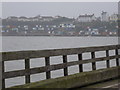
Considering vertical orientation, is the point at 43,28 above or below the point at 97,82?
above

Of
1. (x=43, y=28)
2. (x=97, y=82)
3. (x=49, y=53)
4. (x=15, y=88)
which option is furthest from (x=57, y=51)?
(x=43, y=28)

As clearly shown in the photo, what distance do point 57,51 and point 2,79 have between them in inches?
86.6

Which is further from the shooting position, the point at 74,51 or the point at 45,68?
the point at 74,51

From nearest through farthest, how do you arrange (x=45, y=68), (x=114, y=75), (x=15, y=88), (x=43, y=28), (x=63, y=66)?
1. (x=15, y=88)
2. (x=45, y=68)
3. (x=63, y=66)
4. (x=114, y=75)
5. (x=43, y=28)

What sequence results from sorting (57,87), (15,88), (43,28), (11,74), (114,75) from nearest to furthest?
1. (15,88)
2. (57,87)
3. (11,74)
4. (114,75)
5. (43,28)

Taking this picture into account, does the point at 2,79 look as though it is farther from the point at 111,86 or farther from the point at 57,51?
the point at 111,86

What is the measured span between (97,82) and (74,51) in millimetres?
1320

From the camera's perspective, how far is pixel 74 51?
32.0 feet

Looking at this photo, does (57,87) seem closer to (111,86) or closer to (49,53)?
(49,53)

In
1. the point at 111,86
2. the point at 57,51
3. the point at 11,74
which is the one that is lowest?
the point at 111,86

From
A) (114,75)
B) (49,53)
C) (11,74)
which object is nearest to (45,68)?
(49,53)

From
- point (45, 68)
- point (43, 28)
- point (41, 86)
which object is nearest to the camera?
point (41, 86)

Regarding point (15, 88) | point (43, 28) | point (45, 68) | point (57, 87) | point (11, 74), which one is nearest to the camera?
point (15, 88)

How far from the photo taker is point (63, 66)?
935 cm
